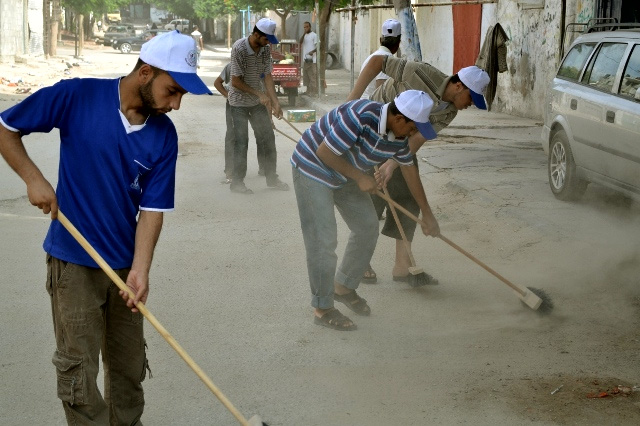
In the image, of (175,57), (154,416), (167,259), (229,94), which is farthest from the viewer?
(229,94)

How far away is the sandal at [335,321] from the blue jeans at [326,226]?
0.06 meters

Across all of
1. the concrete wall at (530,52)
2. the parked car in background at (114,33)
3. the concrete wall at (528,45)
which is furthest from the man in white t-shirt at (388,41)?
the parked car in background at (114,33)

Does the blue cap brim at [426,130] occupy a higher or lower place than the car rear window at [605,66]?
lower

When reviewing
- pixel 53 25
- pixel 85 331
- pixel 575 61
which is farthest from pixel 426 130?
pixel 53 25

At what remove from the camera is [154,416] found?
14.1 feet

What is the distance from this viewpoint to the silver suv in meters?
8.04

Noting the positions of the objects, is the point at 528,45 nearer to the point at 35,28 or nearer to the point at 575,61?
the point at 575,61

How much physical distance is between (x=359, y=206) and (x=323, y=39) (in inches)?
698

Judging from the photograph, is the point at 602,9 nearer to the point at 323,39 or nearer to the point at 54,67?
the point at 323,39

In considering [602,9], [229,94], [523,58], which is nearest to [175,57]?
[229,94]

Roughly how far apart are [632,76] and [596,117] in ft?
1.90

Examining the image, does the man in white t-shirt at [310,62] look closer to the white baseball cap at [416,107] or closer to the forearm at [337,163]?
the forearm at [337,163]

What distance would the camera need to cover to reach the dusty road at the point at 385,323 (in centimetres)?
448

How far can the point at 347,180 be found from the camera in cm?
543
